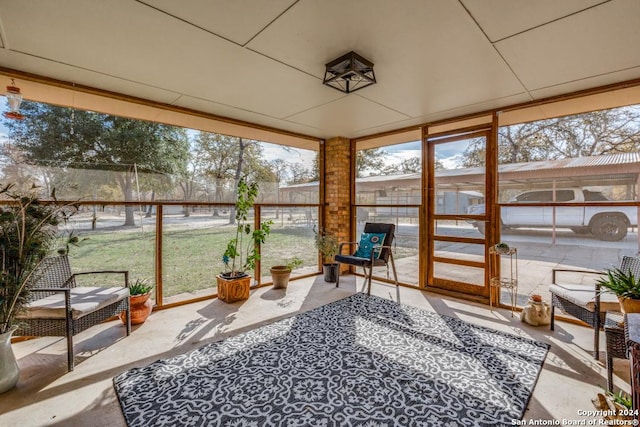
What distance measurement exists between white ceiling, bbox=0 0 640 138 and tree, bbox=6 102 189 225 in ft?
1.90

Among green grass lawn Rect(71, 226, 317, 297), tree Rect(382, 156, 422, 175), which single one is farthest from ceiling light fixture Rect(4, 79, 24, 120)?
tree Rect(382, 156, 422, 175)

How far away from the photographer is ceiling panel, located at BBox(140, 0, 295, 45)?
1.71 meters

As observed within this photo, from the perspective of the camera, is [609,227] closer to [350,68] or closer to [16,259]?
[350,68]

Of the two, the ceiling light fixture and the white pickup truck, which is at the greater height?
the ceiling light fixture

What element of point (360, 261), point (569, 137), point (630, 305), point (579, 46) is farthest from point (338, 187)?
point (630, 305)

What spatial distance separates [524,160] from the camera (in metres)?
3.46

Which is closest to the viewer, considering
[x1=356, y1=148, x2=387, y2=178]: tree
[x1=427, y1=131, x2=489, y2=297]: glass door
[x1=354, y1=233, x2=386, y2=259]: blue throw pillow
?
[x1=427, y1=131, x2=489, y2=297]: glass door

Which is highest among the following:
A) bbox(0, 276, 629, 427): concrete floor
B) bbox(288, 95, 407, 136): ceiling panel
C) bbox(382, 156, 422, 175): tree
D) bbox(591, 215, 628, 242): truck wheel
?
bbox(288, 95, 407, 136): ceiling panel

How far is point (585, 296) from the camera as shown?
2463 mm

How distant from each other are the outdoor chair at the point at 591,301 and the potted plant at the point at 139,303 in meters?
4.07

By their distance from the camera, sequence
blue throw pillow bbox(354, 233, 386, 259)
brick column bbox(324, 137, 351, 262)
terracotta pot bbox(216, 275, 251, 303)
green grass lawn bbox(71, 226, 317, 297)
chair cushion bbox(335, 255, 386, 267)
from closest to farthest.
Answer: green grass lawn bbox(71, 226, 317, 297) → terracotta pot bbox(216, 275, 251, 303) → chair cushion bbox(335, 255, 386, 267) → blue throw pillow bbox(354, 233, 386, 259) → brick column bbox(324, 137, 351, 262)

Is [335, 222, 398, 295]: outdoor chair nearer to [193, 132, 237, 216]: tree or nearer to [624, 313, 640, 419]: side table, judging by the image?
[193, 132, 237, 216]: tree

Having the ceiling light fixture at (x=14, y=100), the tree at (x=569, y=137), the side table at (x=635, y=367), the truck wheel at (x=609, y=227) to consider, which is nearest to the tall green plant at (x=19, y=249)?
the ceiling light fixture at (x=14, y=100)

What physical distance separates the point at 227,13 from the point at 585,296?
139 inches
